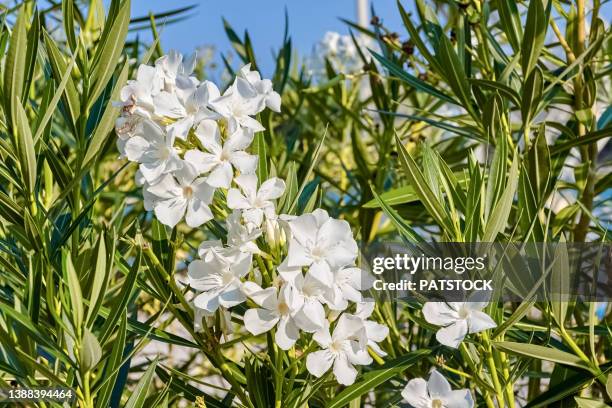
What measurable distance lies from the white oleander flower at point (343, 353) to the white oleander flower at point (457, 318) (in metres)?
0.07

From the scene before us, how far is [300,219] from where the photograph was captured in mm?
598

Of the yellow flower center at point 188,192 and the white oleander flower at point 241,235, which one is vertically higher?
the yellow flower center at point 188,192

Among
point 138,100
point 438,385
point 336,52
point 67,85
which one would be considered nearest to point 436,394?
point 438,385

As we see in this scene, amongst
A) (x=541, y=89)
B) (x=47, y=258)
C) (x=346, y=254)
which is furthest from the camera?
(x=541, y=89)

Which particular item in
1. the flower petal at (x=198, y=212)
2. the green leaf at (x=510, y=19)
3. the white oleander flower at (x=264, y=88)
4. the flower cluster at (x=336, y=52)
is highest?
the flower cluster at (x=336, y=52)

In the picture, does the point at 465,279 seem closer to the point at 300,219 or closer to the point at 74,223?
the point at 300,219

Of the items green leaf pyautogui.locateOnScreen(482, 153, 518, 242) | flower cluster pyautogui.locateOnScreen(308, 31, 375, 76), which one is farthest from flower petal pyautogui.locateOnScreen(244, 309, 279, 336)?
flower cluster pyautogui.locateOnScreen(308, 31, 375, 76)

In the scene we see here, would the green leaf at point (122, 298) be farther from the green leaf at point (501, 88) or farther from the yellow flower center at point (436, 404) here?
the green leaf at point (501, 88)

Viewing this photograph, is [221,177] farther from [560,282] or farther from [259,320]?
[560,282]

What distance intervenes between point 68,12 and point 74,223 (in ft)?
0.75

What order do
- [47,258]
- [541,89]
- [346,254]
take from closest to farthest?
[346,254], [47,258], [541,89]

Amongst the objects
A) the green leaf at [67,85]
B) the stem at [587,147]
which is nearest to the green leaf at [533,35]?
the stem at [587,147]

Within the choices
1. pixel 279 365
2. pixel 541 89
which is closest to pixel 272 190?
pixel 279 365

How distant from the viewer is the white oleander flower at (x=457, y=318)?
2.07 ft
